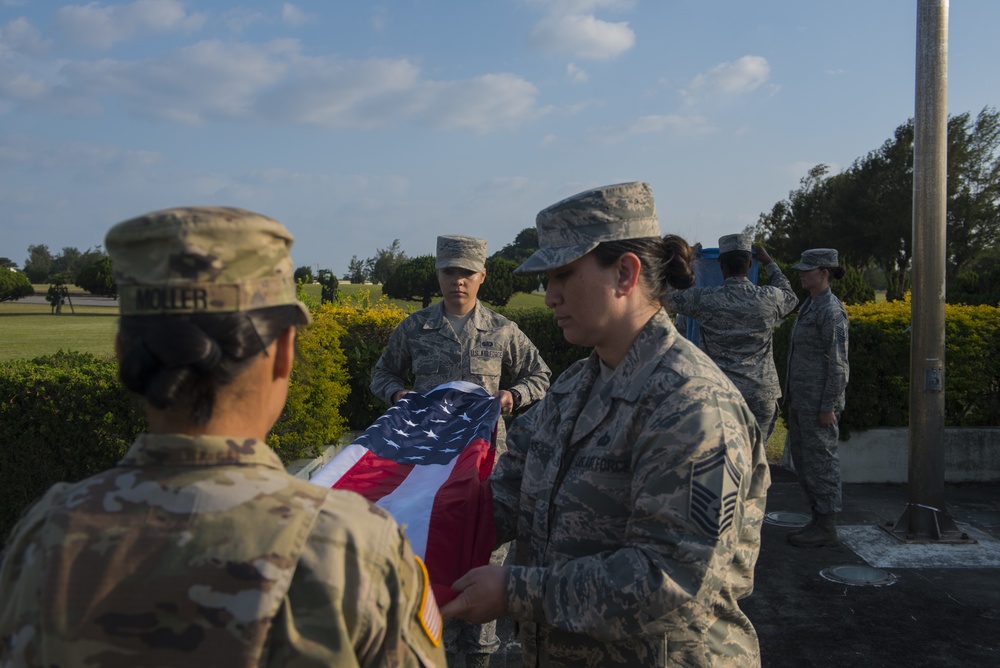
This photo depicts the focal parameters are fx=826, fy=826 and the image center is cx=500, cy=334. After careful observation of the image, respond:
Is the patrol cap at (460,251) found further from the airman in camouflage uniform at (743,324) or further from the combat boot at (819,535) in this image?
the combat boot at (819,535)

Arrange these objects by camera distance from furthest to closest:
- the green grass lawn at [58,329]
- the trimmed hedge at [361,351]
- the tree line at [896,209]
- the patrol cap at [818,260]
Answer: the tree line at [896,209] < the green grass lawn at [58,329] < the trimmed hedge at [361,351] < the patrol cap at [818,260]

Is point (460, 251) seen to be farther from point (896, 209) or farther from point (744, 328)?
point (896, 209)

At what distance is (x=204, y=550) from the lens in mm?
1219

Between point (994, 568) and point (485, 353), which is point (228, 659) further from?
point (994, 568)

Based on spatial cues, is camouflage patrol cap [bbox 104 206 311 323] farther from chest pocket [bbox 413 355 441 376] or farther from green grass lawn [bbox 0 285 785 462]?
green grass lawn [bbox 0 285 785 462]

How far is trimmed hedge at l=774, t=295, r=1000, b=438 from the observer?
332 inches

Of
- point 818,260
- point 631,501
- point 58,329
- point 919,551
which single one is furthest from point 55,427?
point 58,329

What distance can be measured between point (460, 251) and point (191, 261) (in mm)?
3878

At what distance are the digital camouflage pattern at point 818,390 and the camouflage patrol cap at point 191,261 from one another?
596cm

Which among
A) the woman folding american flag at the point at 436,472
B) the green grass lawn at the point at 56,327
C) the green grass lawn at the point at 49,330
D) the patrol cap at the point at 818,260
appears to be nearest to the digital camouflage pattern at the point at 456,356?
the woman folding american flag at the point at 436,472

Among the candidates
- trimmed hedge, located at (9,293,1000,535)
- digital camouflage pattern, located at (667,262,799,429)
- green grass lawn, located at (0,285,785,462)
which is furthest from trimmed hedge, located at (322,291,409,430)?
green grass lawn, located at (0,285,785,462)

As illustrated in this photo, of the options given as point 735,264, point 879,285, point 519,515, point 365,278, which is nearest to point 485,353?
point 735,264

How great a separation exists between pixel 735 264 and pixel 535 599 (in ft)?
16.0

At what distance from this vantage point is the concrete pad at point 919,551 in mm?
5980
